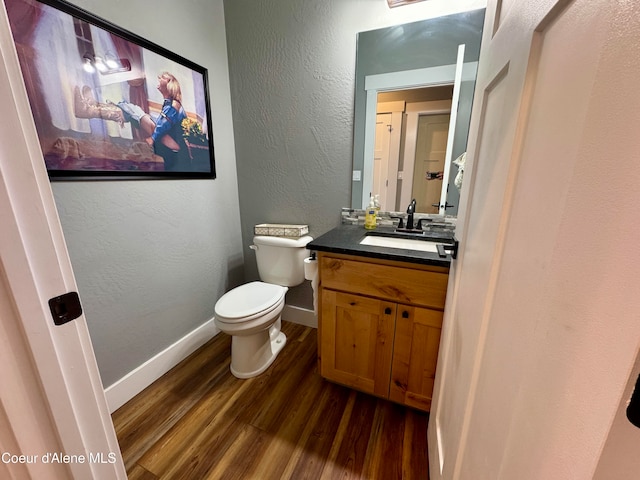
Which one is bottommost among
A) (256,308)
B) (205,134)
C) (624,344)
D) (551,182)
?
(256,308)

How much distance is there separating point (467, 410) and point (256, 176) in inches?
72.8

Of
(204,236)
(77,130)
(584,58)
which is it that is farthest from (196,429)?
(584,58)

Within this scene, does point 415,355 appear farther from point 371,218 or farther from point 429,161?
point 429,161

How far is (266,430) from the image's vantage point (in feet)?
4.24

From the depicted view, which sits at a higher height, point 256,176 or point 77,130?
point 77,130

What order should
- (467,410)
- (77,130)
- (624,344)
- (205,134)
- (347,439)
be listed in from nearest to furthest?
(624,344), (467,410), (77,130), (347,439), (205,134)

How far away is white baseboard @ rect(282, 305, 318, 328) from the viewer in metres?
2.11

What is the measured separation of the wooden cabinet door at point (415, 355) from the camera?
1.18 m

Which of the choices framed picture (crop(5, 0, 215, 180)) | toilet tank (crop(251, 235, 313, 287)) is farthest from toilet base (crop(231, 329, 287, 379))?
framed picture (crop(5, 0, 215, 180))

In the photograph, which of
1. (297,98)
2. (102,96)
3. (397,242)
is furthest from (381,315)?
(102,96)

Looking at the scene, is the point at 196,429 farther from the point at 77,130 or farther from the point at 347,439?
the point at 77,130

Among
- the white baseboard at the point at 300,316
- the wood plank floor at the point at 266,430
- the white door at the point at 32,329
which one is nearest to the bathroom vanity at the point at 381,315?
the wood plank floor at the point at 266,430

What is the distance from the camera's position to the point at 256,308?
148cm

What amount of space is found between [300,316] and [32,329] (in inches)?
68.3
